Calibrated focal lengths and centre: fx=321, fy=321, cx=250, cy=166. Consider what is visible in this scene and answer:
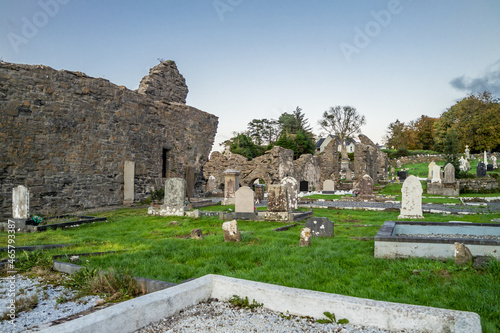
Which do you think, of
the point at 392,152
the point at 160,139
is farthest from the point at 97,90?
the point at 392,152

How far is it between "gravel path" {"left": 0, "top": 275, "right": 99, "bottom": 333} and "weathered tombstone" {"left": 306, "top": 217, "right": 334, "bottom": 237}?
5.11 m

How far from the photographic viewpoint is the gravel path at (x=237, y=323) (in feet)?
8.26

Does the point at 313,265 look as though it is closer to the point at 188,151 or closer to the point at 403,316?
the point at 403,316

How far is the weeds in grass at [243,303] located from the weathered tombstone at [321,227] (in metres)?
4.62

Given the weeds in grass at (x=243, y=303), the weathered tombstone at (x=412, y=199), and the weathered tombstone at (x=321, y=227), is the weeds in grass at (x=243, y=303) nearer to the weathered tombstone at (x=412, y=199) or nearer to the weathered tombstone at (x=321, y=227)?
the weathered tombstone at (x=321, y=227)

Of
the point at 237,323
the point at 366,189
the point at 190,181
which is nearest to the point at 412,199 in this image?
the point at 366,189

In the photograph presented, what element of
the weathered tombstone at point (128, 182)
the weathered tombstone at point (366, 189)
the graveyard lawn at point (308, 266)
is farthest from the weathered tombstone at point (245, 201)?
the weathered tombstone at point (366, 189)

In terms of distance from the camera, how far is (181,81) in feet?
67.1

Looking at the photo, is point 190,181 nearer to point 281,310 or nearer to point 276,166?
point 276,166

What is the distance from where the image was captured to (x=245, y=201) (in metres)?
11.0

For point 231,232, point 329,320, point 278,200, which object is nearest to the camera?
point 329,320

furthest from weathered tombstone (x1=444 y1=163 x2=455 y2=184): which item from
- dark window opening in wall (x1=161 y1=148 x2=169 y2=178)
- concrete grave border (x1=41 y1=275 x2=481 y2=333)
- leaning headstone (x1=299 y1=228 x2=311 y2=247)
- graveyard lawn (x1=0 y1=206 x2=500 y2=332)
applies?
concrete grave border (x1=41 y1=275 x2=481 y2=333)

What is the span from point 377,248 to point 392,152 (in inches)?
1951

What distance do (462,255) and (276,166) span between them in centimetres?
2096
